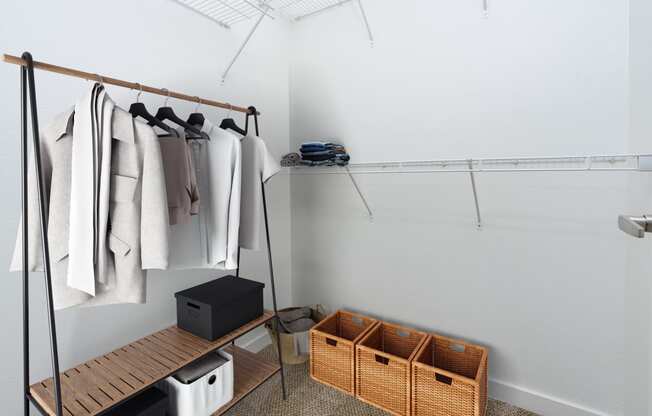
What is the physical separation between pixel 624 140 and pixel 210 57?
6.92ft

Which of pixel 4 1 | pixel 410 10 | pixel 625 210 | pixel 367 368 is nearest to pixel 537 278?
pixel 625 210

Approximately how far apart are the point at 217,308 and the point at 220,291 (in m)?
0.16

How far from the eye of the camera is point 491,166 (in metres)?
1.78

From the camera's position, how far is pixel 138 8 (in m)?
1.63

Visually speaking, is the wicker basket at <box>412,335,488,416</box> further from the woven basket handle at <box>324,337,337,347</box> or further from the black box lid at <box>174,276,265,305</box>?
the black box lid at <box>174,276,265,305</box>

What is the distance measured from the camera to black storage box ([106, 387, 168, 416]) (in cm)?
131

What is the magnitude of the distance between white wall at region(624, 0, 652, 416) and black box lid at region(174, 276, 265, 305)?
156cm

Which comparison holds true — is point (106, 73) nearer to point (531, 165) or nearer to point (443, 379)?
point (531, 165)

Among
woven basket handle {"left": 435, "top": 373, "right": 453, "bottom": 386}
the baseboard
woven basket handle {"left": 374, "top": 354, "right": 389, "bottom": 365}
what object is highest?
woven basket handle {"left": 374, "top": 354, "right": 389, "bottom": 365}

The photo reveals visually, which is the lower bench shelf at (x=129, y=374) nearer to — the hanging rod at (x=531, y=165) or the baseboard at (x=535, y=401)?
the hanging rod at (x=531, y=165)

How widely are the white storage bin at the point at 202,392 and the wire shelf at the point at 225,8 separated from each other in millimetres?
1710

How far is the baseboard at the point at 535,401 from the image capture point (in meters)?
1.67

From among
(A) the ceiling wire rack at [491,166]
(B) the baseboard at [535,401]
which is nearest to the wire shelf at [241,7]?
(A) the ceiling wire rack at [491,166]

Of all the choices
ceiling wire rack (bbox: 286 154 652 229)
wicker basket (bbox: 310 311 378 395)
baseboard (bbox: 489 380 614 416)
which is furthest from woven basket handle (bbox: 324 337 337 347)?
baseboard (bbox: 489 380 614 416)
